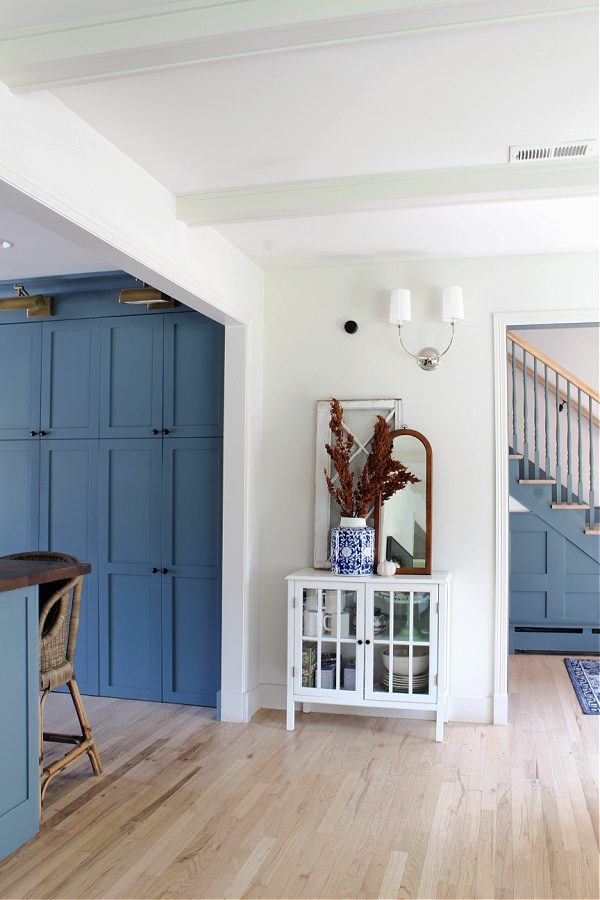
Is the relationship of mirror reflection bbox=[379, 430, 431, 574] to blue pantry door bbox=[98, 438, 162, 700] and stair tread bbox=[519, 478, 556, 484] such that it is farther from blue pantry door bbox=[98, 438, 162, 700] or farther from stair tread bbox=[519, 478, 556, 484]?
stair tread bbox=[519, 478, 556, 484]

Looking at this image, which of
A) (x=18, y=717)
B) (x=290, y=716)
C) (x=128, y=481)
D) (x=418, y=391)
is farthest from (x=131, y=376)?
(x=18, y=717)

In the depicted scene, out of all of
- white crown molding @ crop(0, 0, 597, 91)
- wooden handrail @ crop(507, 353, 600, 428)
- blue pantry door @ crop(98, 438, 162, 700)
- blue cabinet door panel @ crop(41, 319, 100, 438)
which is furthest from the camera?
wooden handrail @ crop(507, 353, 600, 428)

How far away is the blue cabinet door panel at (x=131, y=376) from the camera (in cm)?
486

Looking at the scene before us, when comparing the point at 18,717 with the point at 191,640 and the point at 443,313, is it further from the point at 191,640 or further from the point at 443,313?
the point at 443,313

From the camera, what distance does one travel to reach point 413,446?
15.0ft

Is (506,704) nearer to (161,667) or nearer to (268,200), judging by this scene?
(161,667)

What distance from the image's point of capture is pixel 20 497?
16.8ft

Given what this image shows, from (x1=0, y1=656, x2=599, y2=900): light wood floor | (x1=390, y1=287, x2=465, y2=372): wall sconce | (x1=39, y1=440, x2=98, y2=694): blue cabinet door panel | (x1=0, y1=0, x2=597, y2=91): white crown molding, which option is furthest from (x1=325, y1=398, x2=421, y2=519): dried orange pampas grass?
(x1=0, y1=0, x2=597, y2=91): white crown molding

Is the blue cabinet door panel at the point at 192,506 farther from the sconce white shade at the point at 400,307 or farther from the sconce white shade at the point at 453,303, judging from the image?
the sconce white shade at the point at 453,303

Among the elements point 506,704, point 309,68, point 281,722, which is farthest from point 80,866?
point 309,68

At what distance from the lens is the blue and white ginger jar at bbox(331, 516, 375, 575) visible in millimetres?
4309

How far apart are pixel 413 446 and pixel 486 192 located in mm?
1653

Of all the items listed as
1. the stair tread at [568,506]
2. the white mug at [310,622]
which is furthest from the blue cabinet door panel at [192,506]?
the stair tread at [568,506]

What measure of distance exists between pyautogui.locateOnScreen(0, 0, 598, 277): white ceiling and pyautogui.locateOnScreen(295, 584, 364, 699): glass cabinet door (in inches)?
78.0
